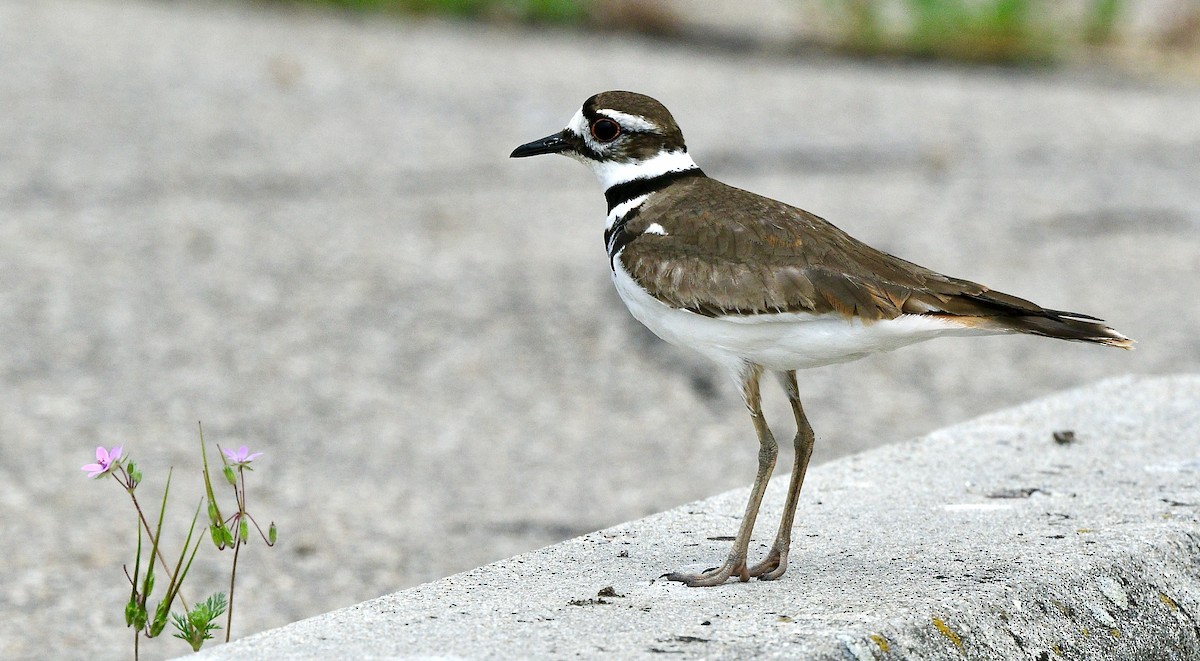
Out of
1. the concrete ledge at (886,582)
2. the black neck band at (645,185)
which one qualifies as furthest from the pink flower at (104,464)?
the black neck band at (645,185)

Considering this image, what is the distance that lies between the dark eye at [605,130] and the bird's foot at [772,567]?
102cm

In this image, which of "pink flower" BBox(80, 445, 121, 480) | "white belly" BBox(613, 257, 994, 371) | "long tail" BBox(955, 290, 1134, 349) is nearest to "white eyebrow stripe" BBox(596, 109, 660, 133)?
"white belly" BBox(613, 257, 994, 371)

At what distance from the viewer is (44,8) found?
12.3 metres

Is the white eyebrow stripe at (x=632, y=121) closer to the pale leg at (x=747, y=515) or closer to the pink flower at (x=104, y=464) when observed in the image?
the pale leg at (x=747, y=515)

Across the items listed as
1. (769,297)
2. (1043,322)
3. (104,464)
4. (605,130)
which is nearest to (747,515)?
(769,297)

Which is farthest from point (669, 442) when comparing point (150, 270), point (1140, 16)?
point (1140, 16)

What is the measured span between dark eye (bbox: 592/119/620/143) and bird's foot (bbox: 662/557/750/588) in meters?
1.04

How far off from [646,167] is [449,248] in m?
4.57

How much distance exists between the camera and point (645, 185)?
11.5ft

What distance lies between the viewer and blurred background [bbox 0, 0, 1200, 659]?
551 cm

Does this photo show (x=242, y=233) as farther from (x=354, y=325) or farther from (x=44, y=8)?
(x=44, y=8)

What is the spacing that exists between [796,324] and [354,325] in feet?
14.4

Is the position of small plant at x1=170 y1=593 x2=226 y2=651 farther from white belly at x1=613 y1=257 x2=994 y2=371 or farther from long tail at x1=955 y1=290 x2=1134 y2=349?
long tail at x1=955 y1=290 x2=1134 y2=349

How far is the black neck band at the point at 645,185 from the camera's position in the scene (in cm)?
348
